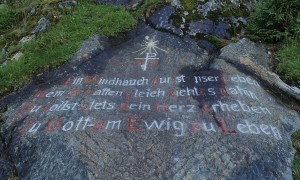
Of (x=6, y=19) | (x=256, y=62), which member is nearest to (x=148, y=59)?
(x=256, y=62)

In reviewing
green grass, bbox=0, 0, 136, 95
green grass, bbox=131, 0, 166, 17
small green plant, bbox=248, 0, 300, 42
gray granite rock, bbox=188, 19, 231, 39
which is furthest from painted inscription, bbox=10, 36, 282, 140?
green grass, bbox=131, 0, 166, 17

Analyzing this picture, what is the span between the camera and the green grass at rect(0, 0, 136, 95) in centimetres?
724

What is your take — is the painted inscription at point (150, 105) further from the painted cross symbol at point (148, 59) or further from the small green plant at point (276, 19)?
the small green plant at point (276, 19)

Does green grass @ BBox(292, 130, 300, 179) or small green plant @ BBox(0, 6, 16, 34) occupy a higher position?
green grass @ BBox(292, 130, 300, 179)

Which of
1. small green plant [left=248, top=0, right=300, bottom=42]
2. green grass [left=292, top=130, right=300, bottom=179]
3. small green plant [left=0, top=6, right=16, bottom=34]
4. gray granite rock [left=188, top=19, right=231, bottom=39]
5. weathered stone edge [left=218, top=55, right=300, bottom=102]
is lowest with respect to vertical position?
small green plant [left=0, top=6, right=16, bottom=34]

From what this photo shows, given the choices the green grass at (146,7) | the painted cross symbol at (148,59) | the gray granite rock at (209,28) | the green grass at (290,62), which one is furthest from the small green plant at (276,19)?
the painted cross symbol at (148,59)

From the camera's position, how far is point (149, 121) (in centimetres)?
565

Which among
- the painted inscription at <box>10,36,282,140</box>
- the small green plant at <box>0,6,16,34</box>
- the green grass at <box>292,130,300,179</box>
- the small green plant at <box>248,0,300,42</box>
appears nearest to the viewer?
the green grass at <box>292,130,300,179</box>

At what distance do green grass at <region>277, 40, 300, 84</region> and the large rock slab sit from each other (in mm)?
773

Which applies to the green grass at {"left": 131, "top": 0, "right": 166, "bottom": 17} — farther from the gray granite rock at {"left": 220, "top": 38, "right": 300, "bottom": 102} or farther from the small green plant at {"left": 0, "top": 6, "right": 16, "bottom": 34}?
the small green plant at {"left": 0, "top": 6, "right": 16, "bottom": 34}

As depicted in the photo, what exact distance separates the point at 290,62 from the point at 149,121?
131 inches

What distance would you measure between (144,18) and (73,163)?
4537 mm

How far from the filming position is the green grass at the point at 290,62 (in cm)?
680

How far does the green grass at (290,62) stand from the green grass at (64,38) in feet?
11.1
